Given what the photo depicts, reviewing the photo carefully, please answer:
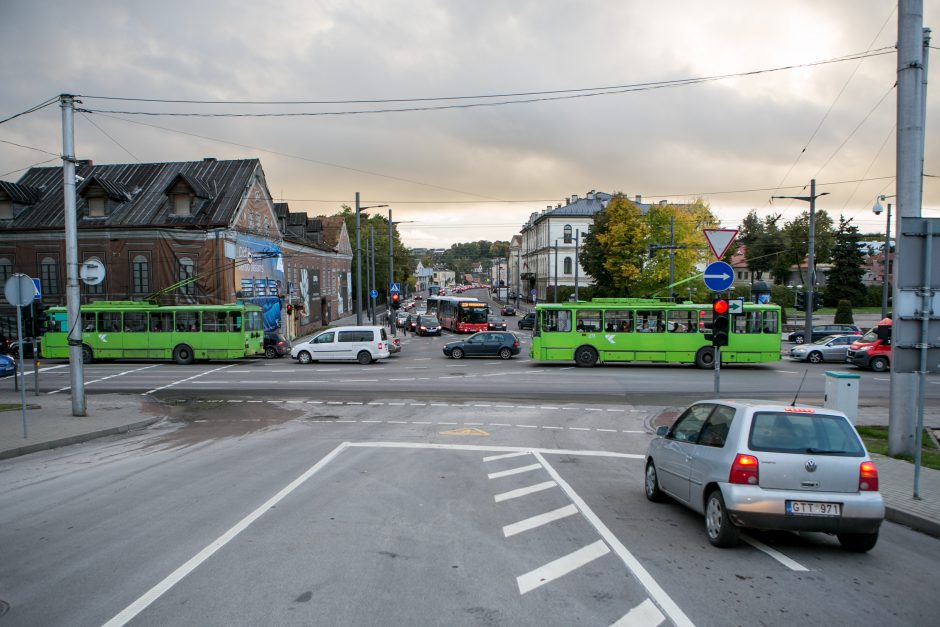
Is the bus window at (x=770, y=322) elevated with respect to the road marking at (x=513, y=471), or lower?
elevated

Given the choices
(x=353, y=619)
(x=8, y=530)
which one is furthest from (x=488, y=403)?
(x=353, y=619)

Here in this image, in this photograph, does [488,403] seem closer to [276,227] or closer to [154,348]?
[154,348]

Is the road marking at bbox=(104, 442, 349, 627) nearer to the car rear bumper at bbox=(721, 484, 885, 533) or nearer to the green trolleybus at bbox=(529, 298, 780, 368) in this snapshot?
the car rear bumper at bbox=(721, 484, 885, 533)

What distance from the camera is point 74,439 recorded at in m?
14.5

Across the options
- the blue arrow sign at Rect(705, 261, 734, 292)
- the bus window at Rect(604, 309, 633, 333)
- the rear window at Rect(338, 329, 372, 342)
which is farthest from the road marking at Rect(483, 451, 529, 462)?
the rear window at Rect(338, 329, 372, 342)

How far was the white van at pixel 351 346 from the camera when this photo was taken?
3325 cm

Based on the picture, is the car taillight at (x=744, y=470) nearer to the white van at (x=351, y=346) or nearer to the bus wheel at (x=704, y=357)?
the bus wheel at (x=704, y=357)

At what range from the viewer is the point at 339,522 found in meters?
7.63

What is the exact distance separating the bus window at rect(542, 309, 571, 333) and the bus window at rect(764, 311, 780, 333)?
8937mm

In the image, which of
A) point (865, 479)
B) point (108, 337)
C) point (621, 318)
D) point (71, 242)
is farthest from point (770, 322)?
point (108, 337)

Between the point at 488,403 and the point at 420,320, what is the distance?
36.4 meters

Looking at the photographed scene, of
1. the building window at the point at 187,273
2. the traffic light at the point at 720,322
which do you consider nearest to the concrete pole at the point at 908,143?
the traffic light at the point at 720,322

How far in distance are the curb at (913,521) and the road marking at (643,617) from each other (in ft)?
15.1

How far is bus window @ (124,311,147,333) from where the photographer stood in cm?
3338
